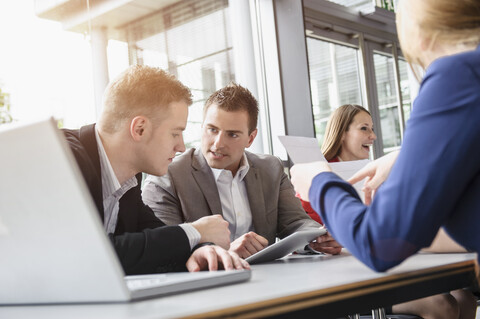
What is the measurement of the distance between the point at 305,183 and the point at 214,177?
134cm

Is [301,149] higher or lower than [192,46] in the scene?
lower

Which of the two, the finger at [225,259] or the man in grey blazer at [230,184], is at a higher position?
the man in grey blazer at [230,184]

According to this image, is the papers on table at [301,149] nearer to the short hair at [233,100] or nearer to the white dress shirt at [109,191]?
the white dress shirt at [109,191]

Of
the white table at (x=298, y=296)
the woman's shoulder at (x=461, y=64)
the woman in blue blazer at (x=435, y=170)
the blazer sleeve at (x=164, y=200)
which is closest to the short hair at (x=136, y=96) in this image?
the blazer sleeve at (x=164, y=200)

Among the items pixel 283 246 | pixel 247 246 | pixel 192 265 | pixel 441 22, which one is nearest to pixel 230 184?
pixel 247 246

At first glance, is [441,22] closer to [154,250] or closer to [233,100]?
[154,250]

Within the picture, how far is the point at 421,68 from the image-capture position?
106cm

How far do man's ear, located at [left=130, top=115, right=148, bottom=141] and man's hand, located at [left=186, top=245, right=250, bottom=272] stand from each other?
0.68 m

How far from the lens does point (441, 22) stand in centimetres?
93

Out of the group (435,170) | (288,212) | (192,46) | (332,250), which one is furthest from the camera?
(192,46)

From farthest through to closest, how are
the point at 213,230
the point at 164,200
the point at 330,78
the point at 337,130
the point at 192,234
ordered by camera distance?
the point at 330,78 < the point at 337,130 < the point at 164,200 < the point at 213,230 < the point at 192,234

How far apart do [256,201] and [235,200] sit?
11 centimetres

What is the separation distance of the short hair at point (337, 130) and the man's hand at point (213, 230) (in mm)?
2166

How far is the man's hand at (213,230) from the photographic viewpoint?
1.39 meters
